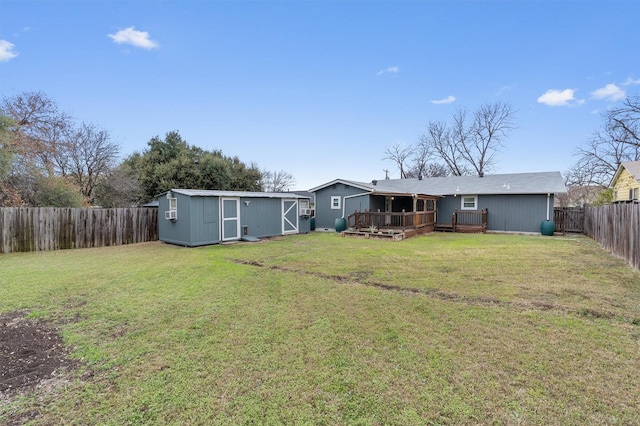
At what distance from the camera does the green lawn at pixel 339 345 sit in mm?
2254

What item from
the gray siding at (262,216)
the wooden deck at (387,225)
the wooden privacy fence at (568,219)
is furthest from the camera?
the wooden privacy fence at (568,219)

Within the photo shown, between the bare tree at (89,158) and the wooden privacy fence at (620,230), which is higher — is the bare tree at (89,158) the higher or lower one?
the higher one

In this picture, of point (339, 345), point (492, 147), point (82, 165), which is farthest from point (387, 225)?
point (492, 147)

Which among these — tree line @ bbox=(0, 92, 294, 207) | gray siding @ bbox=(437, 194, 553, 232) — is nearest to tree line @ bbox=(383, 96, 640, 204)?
gray siding @ bbox=(437, 194, 553, 232)

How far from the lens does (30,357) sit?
9.98 feet

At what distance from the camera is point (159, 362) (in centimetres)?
291

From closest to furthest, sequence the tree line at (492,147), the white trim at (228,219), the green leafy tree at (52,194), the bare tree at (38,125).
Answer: the white trim at (228,219), the green leafy tree at (52,194), the bare tree at (38,125), the tree line at (492,147)

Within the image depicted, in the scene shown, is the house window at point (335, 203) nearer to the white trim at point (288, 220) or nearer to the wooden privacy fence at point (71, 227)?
the white trim at point (288, 220)

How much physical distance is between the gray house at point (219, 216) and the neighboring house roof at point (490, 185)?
403cm

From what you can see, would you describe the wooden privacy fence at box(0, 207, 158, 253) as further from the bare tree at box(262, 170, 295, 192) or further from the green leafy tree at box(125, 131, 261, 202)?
the bare tree at box(262, 170, 295, 192)

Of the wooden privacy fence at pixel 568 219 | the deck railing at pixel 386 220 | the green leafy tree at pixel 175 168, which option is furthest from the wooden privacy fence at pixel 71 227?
the wooden privacy fence at pixel 568 219

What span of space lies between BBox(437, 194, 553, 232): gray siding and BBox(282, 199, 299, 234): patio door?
10.7m

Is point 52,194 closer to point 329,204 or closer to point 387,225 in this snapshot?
point 329,204

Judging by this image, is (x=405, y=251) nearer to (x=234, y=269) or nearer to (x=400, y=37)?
(x=234, y=269)
